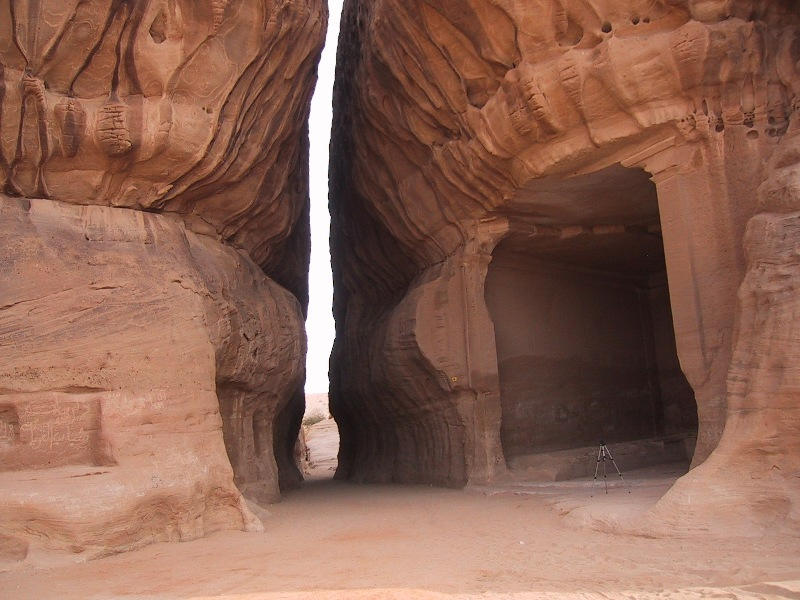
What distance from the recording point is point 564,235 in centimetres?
1123

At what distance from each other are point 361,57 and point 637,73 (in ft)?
18.3

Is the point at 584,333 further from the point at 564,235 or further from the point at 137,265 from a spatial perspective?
the point at 137,265

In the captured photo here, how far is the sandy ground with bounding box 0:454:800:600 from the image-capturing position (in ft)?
14.1

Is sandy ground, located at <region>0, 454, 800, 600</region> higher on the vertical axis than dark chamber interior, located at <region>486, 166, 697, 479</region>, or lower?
lower

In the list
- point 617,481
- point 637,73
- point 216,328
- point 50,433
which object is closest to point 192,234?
point 216,328

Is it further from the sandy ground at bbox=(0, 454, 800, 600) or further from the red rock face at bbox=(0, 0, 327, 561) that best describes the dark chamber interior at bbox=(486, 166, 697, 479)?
the sandy ground at bbox=(0, 454, 800, 600)

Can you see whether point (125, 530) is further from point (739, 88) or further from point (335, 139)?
point (335, 139)

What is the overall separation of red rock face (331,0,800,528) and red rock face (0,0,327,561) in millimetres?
2393

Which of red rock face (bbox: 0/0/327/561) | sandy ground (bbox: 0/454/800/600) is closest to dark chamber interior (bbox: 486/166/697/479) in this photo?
red rock face (bbox: 0/0/327/561)

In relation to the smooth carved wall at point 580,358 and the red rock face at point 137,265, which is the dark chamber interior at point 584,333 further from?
the red rock face at point 137,265

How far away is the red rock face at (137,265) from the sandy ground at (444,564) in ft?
2.45

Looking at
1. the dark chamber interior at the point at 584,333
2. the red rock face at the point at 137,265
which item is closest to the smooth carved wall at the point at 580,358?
the dark chamber interior at the point at 584,333

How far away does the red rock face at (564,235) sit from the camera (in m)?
7.09

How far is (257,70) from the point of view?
9406mm
